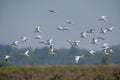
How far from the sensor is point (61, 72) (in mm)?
24344

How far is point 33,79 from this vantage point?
74.5ft

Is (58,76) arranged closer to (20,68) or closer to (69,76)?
(69,76)

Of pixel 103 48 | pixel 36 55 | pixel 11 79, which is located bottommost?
pixel 11 79

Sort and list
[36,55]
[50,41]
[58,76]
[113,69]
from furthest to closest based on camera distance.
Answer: [36,55] → [50,41] → [113,69] → [58,76]

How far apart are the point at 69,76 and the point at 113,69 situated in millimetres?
2788

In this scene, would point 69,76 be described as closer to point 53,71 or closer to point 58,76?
point 58,76

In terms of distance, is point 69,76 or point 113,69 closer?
point 69,76

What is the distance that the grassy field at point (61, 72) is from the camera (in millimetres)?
22797

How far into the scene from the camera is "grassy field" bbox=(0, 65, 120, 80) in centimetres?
2280

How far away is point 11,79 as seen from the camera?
22547 millimetres

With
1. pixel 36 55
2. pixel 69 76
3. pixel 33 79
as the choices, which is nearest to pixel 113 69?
pixel 69 76

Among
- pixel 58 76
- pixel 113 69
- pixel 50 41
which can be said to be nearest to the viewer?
pixel 58 76

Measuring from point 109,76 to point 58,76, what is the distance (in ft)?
7.49

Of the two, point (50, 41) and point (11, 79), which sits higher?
point (50, 41)
